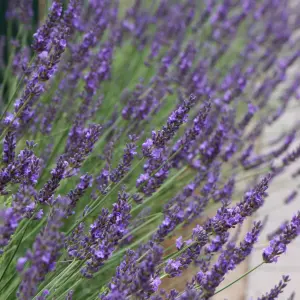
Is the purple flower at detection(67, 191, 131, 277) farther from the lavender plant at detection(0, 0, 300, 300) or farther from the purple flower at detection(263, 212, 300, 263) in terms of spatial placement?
the purple flower at detection(263, 212, 300, 263)

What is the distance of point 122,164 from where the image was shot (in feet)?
6.17

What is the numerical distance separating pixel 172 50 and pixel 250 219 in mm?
1262

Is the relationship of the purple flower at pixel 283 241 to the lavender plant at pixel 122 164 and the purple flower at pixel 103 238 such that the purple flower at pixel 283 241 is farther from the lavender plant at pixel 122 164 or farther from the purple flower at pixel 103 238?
the purple flower at pixel 103 238

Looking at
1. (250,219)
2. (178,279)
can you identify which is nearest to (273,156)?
(250,219)

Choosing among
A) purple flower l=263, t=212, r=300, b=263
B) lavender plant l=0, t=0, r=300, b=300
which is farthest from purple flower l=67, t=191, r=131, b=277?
purple flower l=263, t=212, r=300, b=263

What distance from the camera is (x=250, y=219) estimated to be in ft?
12.5

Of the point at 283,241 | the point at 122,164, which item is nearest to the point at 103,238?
the point at 122,164

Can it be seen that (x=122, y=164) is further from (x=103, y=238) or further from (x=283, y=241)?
(x=283, y=241)

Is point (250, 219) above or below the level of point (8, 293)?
above

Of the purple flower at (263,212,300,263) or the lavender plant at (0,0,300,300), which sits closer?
the lavender plant at (0,0,300,300)

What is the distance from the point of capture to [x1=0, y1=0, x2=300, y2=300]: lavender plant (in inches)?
64.9

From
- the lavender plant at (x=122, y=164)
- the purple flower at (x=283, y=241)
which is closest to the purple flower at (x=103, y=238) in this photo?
the lavender plant at (x=122, y=164)

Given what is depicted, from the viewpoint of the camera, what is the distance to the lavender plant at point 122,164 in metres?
1.65

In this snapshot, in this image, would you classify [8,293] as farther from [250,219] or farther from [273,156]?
[250,219]
